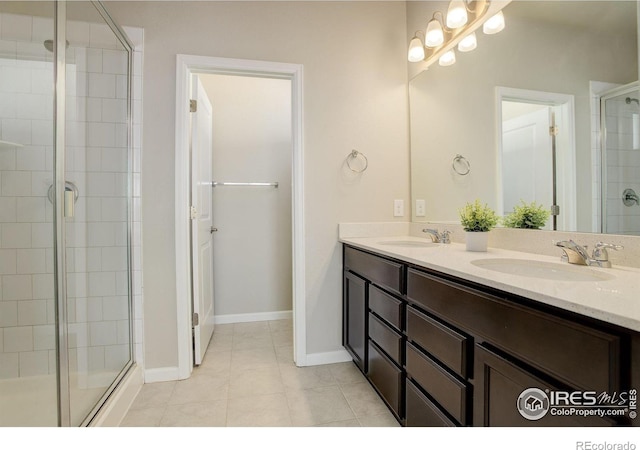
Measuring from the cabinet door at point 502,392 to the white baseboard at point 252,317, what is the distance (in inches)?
87.6

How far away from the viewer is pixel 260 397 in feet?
5.52

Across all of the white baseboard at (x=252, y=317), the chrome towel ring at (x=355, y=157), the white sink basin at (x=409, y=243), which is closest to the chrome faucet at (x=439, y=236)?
the white sink basin at (x=409, y=243)

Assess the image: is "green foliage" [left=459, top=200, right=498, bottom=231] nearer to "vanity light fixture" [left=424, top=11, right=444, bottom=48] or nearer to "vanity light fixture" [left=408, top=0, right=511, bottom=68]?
"vanity light fixture" [left=408, top=0, right=511, bottom=68]

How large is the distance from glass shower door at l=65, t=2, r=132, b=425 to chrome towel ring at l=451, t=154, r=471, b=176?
1963mm

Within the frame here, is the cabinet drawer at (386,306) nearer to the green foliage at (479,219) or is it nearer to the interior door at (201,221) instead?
the green foliage at (479,219)

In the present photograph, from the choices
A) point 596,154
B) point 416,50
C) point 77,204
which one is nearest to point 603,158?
point 596,154

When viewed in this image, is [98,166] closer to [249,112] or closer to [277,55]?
[277,55]

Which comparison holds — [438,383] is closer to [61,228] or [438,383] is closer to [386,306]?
[386,306]

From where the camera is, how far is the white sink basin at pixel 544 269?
3.27 feet

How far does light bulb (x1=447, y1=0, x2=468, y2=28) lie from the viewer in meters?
1.66

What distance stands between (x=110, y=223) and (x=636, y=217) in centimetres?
238
